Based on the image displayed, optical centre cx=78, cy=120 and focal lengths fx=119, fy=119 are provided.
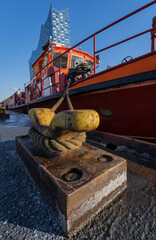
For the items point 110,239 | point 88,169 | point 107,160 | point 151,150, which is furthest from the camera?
point 151,150

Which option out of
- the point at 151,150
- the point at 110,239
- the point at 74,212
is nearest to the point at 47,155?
the point at 74,212

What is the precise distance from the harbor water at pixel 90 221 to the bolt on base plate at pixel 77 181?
0.06m

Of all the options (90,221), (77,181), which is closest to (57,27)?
(77,181)

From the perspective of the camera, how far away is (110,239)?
655mm

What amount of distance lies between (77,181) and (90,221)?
26 centimetres

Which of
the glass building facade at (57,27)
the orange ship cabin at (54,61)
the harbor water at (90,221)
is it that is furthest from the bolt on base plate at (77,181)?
the glass building facade at (57,27)

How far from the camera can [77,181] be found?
2.52 ft

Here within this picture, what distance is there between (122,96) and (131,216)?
1.73m

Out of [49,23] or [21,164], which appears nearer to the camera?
[21,164]

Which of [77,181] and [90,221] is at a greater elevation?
[77,181]

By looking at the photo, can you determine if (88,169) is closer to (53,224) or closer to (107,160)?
(107,160)

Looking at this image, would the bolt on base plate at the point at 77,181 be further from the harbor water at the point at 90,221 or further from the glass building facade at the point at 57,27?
the glass building facade at the point at 57,27

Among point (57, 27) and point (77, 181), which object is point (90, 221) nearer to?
point (77, 181)

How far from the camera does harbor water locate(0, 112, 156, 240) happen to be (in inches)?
26.8
